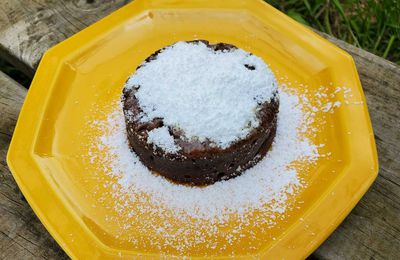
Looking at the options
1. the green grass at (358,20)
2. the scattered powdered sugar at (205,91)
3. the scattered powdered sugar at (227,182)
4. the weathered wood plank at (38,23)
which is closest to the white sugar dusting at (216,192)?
the scattered powdered sugar at (227,182)

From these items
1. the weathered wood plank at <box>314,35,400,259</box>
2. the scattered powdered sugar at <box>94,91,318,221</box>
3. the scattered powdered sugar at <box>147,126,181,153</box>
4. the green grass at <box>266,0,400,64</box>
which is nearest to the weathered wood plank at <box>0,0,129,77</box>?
the scattered powdered sugar at <box>94,91,318,221</box>

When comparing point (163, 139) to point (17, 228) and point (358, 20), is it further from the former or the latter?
point (358, 20)

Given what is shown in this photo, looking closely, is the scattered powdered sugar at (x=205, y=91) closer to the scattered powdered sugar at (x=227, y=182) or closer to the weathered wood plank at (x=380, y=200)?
the scattered powdered sugar at (x=227, y=182)

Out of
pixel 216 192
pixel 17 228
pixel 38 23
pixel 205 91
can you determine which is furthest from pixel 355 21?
pixel 17 228

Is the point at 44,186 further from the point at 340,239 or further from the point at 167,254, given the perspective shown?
the point at 340,239

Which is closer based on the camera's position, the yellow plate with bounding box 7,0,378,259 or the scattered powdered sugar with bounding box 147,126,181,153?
the yellow plate with bounding box 7,0,378,259

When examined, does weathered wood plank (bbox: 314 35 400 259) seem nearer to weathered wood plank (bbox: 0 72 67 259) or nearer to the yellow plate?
the yellow plate
